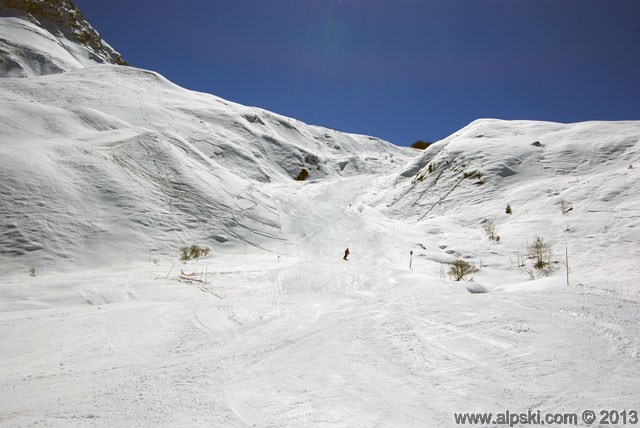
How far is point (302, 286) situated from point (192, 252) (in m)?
3.81

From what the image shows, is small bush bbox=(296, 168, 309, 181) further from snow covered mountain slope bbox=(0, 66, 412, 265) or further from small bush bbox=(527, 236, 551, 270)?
small bush bbox=(527, 236, 551, 270)

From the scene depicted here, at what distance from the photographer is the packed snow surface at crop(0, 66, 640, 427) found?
2.88m

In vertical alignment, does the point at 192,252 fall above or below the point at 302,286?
above

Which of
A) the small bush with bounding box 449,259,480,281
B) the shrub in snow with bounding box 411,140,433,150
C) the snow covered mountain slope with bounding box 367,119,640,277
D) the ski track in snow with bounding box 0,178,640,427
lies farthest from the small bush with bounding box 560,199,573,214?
the shrub in snow with bounding box 411,140,433,150

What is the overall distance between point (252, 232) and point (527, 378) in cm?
1012

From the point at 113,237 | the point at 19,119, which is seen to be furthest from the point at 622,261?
the point at 19,119

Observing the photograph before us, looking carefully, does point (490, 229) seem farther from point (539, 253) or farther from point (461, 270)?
point (461, 270)

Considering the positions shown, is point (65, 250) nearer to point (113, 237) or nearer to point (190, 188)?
point (113, 237)

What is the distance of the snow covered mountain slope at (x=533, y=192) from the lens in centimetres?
928

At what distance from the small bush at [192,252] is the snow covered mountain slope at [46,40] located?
43.4 m

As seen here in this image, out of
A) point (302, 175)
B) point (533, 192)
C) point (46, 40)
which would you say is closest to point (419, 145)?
point (302, 175)

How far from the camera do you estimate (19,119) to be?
12.9 metres

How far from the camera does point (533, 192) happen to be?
44.1ft

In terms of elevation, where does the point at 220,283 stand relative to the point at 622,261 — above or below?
below
